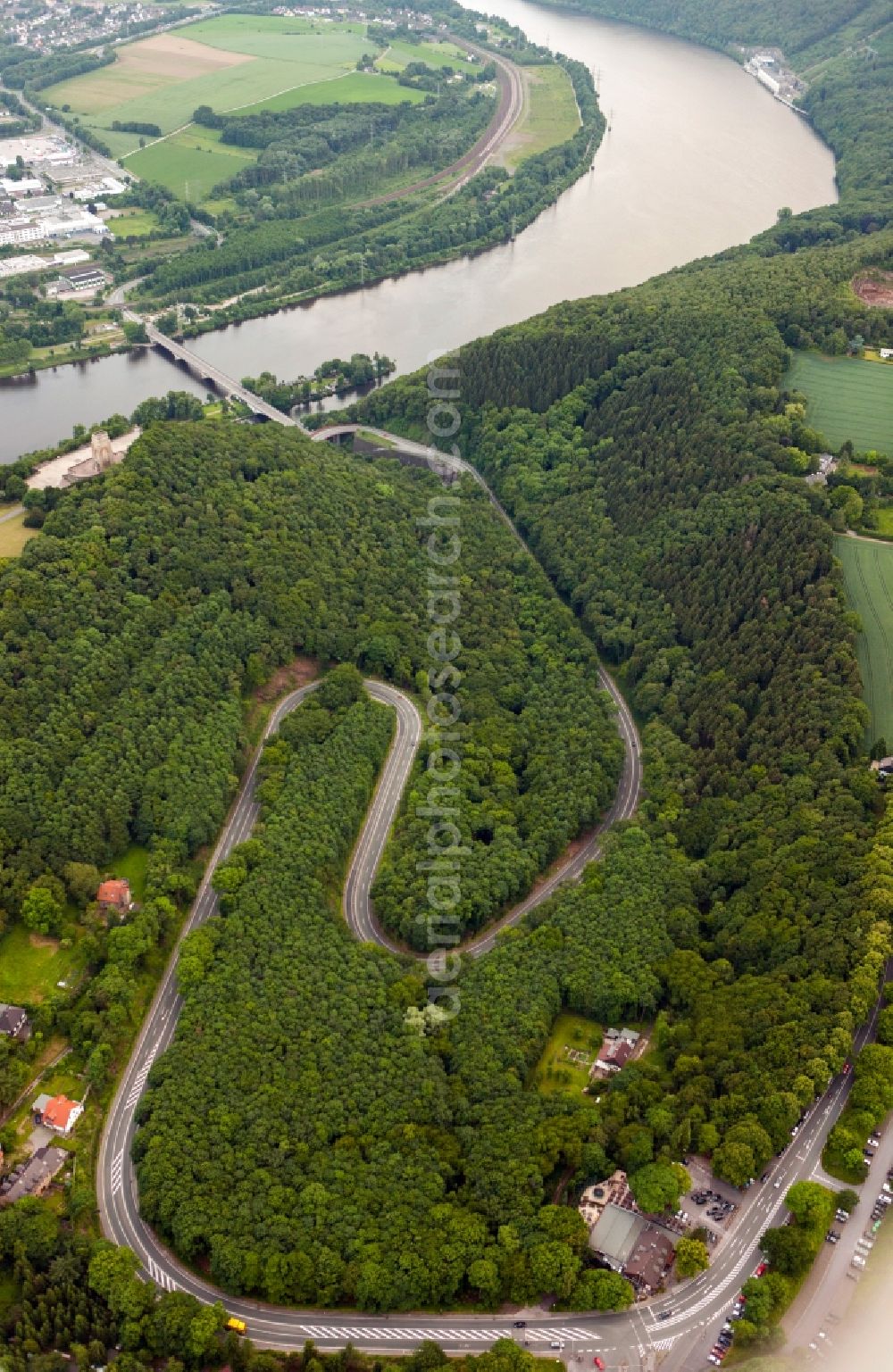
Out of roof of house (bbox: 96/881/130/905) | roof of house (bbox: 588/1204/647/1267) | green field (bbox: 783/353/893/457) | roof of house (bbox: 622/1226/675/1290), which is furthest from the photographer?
green field (bbox: 783/353/893/457)

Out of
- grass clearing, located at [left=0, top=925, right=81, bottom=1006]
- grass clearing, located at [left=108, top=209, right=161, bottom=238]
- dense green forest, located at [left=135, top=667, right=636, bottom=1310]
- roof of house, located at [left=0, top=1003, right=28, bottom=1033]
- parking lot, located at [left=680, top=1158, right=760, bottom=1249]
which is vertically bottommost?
grass clearing, located at [left=0, top=925, right=81, bottom=1006]

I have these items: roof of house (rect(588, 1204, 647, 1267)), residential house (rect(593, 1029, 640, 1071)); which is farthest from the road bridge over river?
roof of house (rect(588, 1204, 647, 1267))

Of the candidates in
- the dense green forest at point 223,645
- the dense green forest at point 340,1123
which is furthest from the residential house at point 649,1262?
the dense green forest at point 223,645

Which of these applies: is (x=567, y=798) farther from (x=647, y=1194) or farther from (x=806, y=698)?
(x=647, y=1194)

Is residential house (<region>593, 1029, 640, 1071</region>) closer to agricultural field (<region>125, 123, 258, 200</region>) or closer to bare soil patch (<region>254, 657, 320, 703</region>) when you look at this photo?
bare soil patch (<region>254, 657, 320, 703</region>)

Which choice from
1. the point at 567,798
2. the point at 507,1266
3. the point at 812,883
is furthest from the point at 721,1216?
the point at 567,798

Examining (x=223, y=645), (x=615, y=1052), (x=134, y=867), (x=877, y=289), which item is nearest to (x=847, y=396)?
(x=877, y=289)

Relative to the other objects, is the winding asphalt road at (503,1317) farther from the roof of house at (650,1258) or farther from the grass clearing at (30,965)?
the grass clearing at (30,965)

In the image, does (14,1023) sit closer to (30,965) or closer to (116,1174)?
(30,965)

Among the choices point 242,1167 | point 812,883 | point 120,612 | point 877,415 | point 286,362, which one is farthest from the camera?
point 286,362
